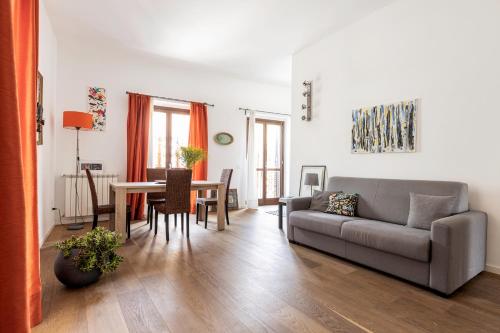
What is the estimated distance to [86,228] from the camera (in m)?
4.23

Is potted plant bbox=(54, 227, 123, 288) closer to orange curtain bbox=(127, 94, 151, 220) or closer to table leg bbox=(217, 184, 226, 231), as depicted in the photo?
table leg bbox=(217, 184, 226, 231)

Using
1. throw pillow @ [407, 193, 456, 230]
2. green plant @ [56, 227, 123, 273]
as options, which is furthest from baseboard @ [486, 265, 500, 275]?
green plant @ [56, 227, 123, 273]

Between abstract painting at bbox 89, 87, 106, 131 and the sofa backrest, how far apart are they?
4.12m

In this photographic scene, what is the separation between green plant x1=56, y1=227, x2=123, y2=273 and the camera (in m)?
2.22

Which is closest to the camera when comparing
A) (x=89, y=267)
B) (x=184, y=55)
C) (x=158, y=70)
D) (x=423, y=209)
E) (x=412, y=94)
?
(x=89, y=267)

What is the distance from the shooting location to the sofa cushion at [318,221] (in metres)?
2.94

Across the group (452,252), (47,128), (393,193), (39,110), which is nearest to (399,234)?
(452,252)

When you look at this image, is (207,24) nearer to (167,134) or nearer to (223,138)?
(167,134)

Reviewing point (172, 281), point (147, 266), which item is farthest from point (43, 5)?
point (172, 281)

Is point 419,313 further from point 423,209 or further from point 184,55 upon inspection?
point 184,55

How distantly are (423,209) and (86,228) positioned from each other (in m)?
4.49

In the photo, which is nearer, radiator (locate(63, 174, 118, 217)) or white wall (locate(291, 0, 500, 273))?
white wall (locate(291, 0, 500, 273))

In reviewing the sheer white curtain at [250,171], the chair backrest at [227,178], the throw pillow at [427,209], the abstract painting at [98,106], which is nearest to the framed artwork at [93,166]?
the abstract painting at [98,106]

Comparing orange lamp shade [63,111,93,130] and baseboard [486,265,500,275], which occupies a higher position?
orange lamp shade [63,111,93,130]
